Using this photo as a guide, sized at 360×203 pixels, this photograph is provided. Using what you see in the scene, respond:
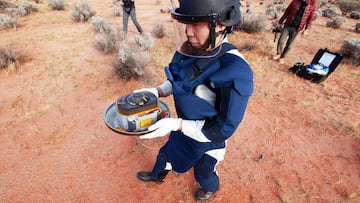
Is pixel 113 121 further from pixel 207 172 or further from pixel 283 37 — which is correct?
pixel 283 37

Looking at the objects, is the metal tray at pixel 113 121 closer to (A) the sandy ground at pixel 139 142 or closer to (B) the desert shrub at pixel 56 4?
(A) the sandy ground at pixel 139 142

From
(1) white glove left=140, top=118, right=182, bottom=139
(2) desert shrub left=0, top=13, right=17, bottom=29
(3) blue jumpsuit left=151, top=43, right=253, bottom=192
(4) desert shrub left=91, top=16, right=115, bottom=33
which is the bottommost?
(2) desert shrub left=0, top=13, right=17, bottom=29

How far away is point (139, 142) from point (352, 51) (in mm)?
6953

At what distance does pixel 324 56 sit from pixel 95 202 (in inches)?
223

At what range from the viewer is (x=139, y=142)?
3309 millimetres

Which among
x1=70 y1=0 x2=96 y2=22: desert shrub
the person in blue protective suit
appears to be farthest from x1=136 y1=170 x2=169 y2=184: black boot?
x1=70 y1=0 x2=96 y2=22: desert shrub

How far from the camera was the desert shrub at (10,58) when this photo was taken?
4991 millimetres

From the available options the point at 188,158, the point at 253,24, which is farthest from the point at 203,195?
the point at 253,24

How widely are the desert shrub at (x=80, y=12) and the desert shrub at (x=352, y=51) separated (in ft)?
31.0

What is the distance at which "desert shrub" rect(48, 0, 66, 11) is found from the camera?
10.9 m

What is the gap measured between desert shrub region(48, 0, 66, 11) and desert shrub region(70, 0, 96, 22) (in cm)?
232

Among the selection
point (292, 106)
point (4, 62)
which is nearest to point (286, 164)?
point (292, 106)

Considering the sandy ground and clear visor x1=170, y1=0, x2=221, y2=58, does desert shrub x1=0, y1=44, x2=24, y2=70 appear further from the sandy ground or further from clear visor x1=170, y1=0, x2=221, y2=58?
clear visor x1=170, y1=0, x2=221, y2=58

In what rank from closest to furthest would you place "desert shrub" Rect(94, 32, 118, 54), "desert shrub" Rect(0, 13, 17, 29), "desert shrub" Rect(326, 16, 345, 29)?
1. "desert shrub" Rect(94, 32, 118, 54)
2. "desert shrub" Rect(0, 13, 17, 29)
3. "desert shrub" Rect(326, 16, 345, 29)
